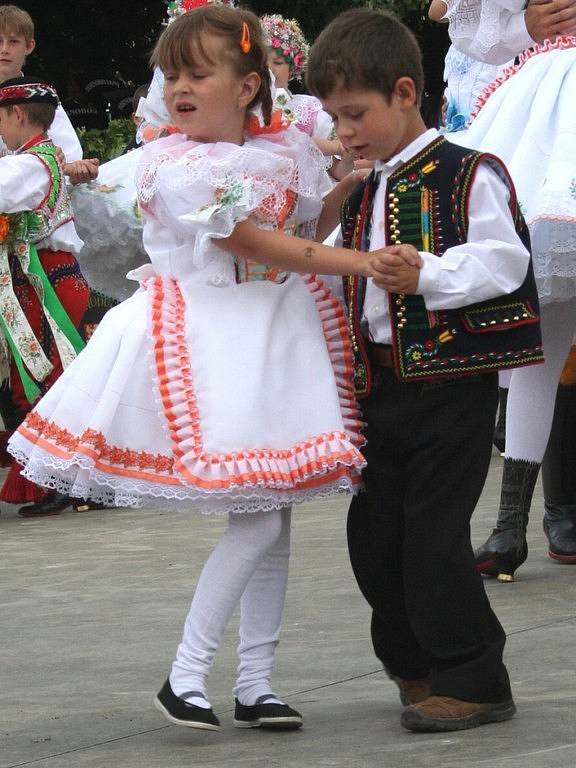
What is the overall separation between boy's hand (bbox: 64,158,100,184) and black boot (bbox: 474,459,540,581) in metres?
3.13

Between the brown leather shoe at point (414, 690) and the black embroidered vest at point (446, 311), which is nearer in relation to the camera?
the black embroidered vest at point (446, 311)

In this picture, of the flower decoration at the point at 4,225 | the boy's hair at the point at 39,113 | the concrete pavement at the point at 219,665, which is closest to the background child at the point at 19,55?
the boy's hair at the point at 39,113

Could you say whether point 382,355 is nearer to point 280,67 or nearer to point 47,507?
point 47,507

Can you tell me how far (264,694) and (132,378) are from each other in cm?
74

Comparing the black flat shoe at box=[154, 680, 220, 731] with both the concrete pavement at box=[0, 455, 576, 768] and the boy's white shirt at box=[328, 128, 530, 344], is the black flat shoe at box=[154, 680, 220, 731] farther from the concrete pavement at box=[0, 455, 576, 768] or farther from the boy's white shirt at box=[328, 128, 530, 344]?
the boy's white shirt at box=[328, 128, 530, 344]

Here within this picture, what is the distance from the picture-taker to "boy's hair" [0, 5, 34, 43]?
771 centimetres

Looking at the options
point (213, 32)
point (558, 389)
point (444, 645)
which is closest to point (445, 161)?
point (213, 32)

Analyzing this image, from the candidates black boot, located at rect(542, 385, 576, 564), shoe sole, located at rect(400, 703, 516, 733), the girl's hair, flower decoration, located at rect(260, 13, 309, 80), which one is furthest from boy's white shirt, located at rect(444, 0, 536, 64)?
flower decoration, located at rect(260, 13, 309, 80)

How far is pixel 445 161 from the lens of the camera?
11.1 feet

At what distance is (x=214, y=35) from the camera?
350 cm

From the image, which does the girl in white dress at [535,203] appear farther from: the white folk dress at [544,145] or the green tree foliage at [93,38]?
the green tree foliage at [93,38]

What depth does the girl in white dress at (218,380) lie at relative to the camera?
3.35 m

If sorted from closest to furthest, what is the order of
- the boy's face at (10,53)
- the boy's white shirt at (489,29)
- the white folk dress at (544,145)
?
the white folk dress at (544,145) < the boy's white shirt at (489,29) < the boy's face at (10,53)

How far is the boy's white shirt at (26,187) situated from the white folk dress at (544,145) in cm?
264
